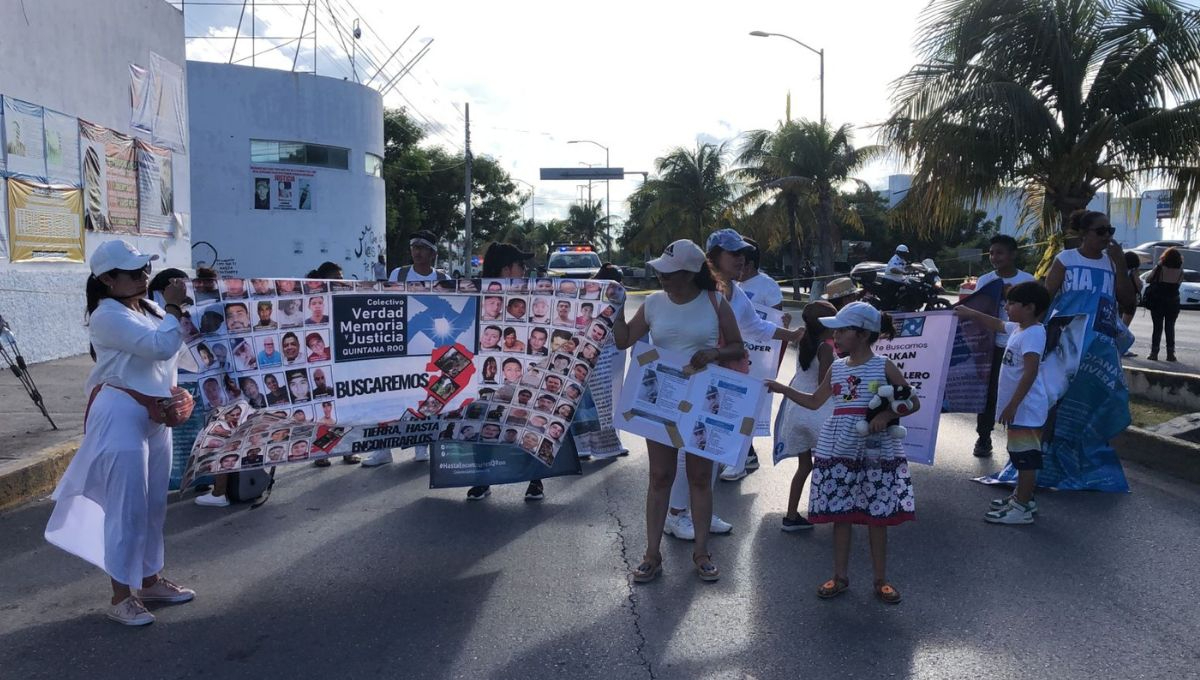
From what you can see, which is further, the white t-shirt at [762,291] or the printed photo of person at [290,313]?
the white t-shirt at [762,291]

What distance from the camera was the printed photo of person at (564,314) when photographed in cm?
554

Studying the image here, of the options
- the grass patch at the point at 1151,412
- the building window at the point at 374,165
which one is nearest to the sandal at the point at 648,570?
the grass patch at the point at 1151,412

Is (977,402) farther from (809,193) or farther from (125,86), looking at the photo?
(809,193)

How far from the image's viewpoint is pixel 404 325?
221 inches

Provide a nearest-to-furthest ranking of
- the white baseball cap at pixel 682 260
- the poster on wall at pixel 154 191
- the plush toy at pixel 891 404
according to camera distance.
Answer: the plush toy at pixel 891 404 → the white baseball cap at pixel 682 260 → the poster on wall at pixel 154 191

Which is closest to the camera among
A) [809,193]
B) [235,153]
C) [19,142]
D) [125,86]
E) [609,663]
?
[609,663]

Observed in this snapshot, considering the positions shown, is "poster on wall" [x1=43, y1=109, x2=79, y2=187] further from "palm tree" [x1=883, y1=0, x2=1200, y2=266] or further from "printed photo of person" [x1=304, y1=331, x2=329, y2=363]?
"palm tree" [x1=883, y1=0, x2=1200, y2=266]

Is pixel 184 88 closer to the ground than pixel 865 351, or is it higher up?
higher up

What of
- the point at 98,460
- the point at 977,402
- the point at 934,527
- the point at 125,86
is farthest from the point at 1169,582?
the point at 125,86

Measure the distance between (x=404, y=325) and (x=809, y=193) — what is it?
2898 cm

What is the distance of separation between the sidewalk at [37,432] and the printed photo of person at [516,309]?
3.98 metres

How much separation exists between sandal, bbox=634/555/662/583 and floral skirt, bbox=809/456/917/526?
0.85 metres

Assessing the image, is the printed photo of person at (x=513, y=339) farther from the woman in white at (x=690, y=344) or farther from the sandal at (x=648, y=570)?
the sandal at (x=648, y=570)

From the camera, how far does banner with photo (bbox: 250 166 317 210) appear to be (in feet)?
92.3
